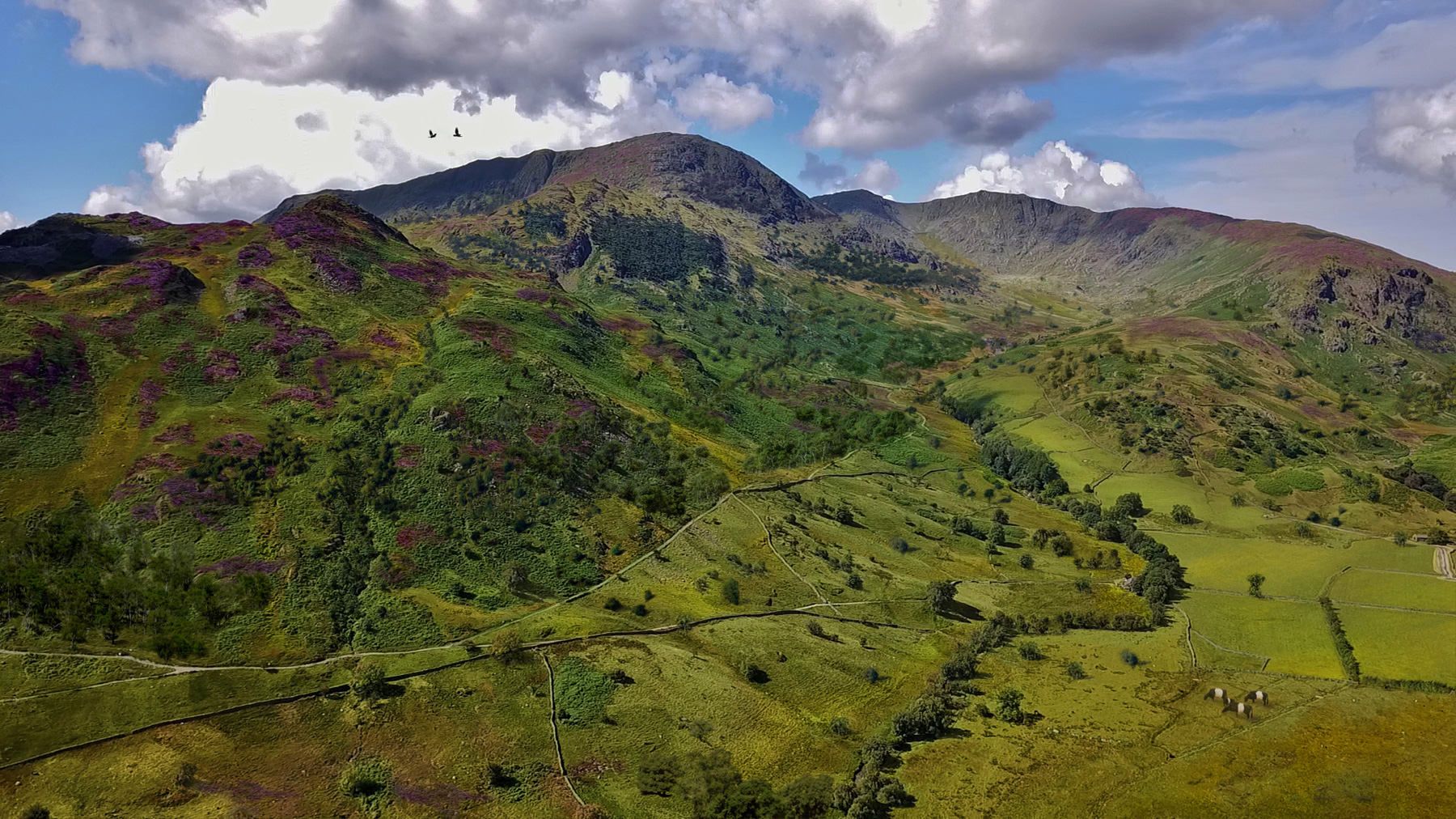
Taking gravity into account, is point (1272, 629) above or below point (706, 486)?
below

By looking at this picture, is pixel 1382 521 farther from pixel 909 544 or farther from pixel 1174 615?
pixel 909 544

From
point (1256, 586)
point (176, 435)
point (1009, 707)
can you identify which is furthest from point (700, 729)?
point (1256, 586)

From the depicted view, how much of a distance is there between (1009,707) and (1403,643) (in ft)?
248

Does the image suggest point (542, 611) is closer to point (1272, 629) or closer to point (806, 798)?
point (806, 798)

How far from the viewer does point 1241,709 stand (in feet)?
318

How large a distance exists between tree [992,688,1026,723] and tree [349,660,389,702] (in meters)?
75.9

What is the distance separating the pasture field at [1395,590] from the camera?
12681 cm

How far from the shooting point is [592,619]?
95625mm

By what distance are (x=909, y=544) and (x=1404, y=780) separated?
78.6 meters

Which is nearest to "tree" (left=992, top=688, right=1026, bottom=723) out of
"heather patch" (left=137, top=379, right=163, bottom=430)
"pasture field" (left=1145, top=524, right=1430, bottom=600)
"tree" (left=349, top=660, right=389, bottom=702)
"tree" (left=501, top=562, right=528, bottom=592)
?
"tree" (left=501, top=562, right=528, bottom=592)

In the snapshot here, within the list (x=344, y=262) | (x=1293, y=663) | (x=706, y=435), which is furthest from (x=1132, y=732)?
(x=344, y=262)

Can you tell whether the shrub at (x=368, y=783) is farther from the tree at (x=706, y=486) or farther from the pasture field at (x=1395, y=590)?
the pasture field at (x=1395, y=590)

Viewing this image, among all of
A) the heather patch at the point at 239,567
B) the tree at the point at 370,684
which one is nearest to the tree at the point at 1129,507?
the tree at the point at 370,684

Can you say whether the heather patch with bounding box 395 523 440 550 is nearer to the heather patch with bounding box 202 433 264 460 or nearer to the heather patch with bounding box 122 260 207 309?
the heather patch with bounding box 202 433 264 460
